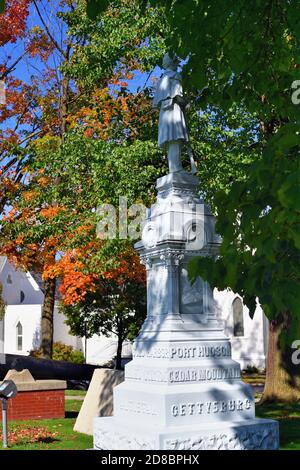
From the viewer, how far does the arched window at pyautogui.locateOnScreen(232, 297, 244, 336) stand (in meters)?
38.9

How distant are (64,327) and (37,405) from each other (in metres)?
32.9

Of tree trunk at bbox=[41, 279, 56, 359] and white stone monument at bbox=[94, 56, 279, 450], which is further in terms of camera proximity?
tree trunk at bbox=[41, 279, 56, 359]

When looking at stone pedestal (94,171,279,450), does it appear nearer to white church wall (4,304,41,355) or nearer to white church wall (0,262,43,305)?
white church wall (4,304,41,355)

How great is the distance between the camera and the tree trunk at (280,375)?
1720 centimetres

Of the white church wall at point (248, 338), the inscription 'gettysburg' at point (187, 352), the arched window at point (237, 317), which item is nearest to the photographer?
the inscription 'gettysburg' at point (187, 352)

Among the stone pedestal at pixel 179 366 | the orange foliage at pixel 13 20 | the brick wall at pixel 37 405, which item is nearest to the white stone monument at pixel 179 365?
the stone pedestal at pixel 179 366

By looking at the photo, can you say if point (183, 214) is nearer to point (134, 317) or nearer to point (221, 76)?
point (221, 76)

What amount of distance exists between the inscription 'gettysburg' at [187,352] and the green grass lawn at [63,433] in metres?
2.10

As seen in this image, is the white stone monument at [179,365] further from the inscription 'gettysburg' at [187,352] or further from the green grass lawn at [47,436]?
the green grass lawn at [47,436]

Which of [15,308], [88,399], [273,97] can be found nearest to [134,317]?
[15,308]

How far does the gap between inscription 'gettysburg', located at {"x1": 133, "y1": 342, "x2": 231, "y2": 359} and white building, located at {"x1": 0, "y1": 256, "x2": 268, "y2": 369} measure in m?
27.7

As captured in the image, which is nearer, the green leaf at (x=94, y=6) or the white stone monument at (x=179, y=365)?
the green leaf at (x=94, y=6)

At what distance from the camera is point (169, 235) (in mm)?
9680

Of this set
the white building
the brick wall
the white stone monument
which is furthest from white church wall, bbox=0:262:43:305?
the white stone monument
